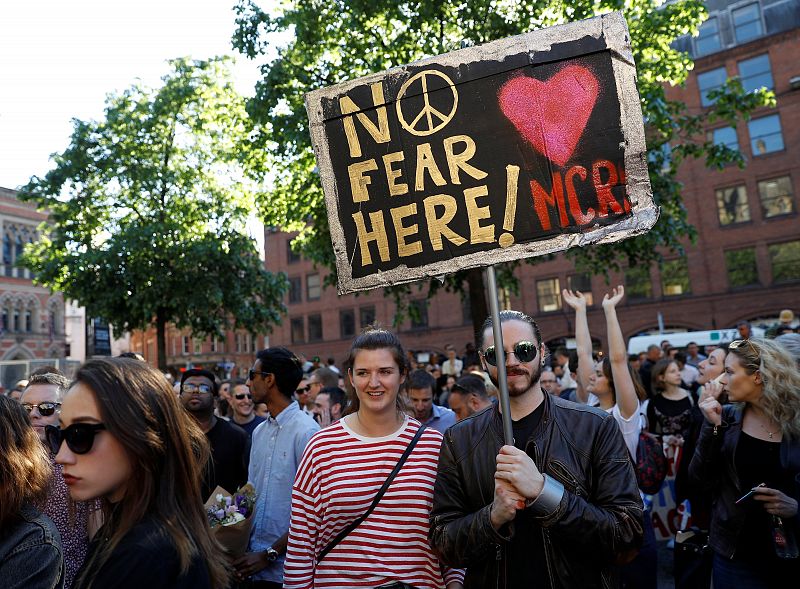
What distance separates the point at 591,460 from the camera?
2.78 m

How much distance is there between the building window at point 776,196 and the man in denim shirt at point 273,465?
110 feet

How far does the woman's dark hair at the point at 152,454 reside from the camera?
6.52ft

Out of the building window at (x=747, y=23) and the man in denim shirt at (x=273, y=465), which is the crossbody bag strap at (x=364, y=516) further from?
the building window at (x=747, y=23)

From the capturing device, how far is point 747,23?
3428 centimetres

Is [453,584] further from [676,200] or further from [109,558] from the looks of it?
[676,200]

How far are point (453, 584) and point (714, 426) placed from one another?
2045mm

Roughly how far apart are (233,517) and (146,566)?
2029 mm

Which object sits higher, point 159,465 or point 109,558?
point 159,465

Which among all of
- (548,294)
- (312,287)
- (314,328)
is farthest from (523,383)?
(314,328)

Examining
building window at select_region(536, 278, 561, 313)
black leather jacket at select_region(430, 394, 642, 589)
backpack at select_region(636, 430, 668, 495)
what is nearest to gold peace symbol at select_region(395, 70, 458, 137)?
black leather jacket at select_region(430, 394, 642, 589)

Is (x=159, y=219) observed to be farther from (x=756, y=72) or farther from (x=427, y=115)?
(x=756, y=72)

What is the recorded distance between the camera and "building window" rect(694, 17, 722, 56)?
34.6 m

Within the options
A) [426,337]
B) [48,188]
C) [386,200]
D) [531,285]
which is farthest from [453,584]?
[426,337]

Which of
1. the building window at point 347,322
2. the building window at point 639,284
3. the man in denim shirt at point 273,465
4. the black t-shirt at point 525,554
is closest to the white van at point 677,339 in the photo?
the building window at point 639,284
